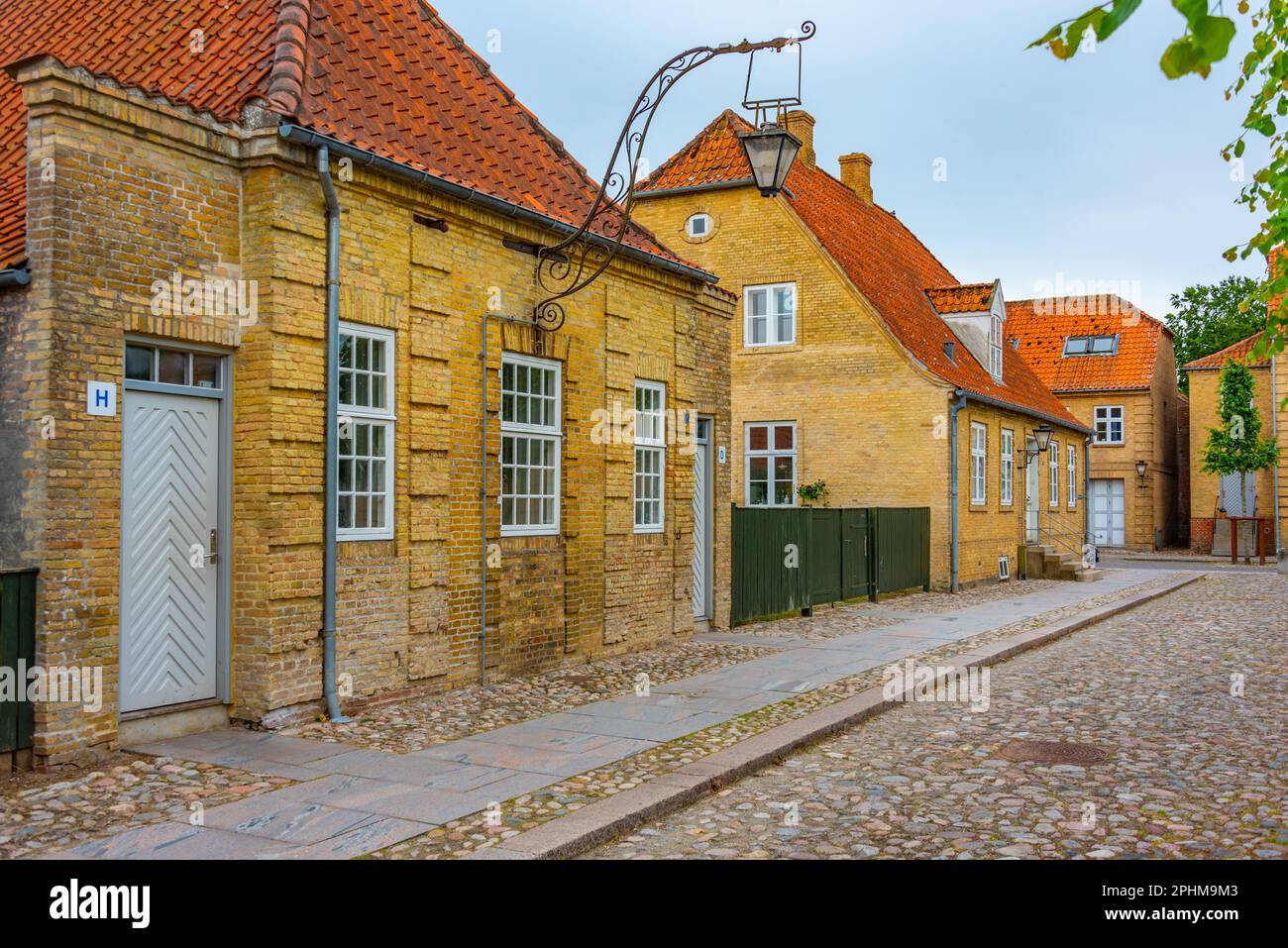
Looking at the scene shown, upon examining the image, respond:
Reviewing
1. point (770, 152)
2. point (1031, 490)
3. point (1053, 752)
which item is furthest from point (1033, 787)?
point (1031, 490)

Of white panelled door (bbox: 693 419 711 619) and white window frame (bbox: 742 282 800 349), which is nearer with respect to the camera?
white panelled door (bbox: 693 419 711 619)

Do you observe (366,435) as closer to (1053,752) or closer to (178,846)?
(178,846)

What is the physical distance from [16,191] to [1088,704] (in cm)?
989

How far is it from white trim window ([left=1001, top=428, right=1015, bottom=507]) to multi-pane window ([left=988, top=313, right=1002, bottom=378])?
145cm

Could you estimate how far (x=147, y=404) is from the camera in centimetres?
816

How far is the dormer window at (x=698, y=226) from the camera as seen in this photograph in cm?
2492

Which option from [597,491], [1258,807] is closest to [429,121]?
[597,491]

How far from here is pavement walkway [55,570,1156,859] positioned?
5941mm

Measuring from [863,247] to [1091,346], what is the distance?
2279cm

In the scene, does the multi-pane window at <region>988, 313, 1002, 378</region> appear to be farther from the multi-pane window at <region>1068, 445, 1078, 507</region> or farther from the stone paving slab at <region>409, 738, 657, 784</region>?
the stone paving slab at <region>409, 738, 657, 784</region>

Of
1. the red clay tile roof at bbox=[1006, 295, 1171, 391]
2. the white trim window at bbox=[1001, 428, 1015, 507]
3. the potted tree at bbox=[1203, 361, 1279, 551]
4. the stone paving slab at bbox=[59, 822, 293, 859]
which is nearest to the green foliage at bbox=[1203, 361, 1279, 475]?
the potted tree at bbox=[1203, 361, 1279, 551]

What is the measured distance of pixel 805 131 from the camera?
27.7 meters

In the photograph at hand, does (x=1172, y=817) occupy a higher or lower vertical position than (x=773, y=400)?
lower
